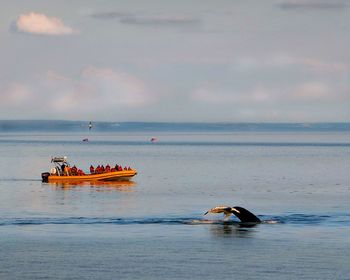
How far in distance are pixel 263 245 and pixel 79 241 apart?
34.5 ft

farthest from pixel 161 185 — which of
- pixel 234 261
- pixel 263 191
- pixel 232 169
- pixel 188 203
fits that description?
pixel 234 261

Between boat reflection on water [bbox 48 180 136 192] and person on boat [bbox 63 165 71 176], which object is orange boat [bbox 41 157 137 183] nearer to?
person on boat [bbox 63 165 71 176]

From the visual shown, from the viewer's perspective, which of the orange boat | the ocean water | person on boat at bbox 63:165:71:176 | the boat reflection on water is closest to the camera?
the ocean water

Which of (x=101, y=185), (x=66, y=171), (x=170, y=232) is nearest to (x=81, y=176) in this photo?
(x=66, y=171)

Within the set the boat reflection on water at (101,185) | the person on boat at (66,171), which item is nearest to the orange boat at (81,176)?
the person on boat at (66,171)

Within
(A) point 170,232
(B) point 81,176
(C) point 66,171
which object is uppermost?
(C) point 66,171

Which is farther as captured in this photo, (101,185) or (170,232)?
(101,185)

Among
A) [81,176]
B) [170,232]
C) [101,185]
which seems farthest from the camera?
[81,176]

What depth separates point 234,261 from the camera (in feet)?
161

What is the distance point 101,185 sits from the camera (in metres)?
107

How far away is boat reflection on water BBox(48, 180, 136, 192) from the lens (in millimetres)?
101838

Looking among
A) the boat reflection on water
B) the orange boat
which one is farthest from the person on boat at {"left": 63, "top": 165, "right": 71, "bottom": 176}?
the boat reflection on water

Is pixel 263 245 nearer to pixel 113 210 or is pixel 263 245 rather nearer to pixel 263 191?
pixel 113 210

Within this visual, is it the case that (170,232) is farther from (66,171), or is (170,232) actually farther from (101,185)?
(66,171)
